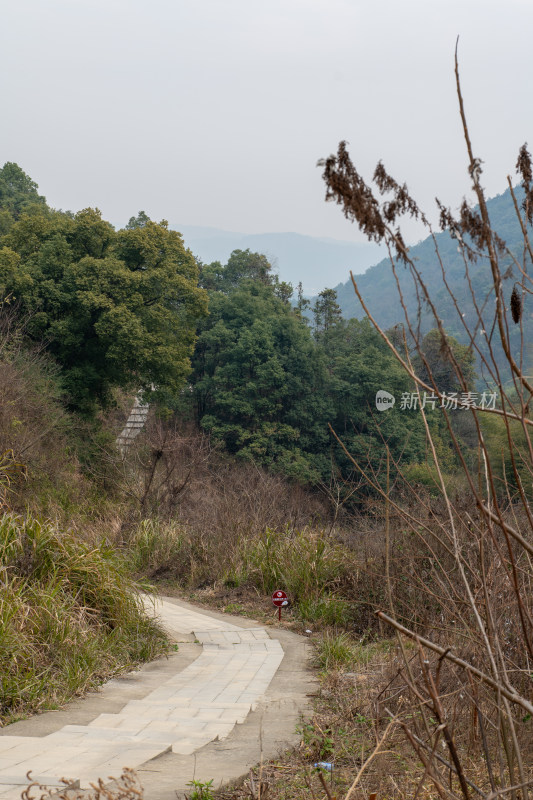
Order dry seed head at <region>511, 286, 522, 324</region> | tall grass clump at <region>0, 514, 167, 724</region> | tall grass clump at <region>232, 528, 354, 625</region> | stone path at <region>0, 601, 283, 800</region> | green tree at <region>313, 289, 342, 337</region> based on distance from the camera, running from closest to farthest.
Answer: dry seed head at <region>511, 286, 522, 324</region> → stone path at <region>0, 601, 283, 800</region> → tall grass clump at <region>0, 514, 167, 724</region> → tall grass clump at <region>232, 528, 354, 625</region> → green tree at <region>313, 289, 342, 337</region>

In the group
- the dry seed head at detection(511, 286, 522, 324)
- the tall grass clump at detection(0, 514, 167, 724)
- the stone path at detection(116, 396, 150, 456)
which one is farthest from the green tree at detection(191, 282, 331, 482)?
the dry seed head at detection(511, 286, 522, 324)

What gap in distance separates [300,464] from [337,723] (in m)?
24.8

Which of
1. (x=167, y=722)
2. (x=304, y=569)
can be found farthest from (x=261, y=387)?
(x=167, y=722)

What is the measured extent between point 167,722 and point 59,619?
1.55 meters

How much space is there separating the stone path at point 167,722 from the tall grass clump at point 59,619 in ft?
1.53

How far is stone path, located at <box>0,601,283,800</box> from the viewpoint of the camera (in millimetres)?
3721

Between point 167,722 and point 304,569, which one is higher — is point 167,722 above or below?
below

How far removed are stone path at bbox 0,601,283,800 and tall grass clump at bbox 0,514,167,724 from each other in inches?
18.3

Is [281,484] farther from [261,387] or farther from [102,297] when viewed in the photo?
[261,387]

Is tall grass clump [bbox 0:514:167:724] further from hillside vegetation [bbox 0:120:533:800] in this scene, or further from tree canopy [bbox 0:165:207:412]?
tree canopy [bbox 0:165:207:412]

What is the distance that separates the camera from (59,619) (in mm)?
6242

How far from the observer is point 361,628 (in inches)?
344

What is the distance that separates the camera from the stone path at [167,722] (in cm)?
372

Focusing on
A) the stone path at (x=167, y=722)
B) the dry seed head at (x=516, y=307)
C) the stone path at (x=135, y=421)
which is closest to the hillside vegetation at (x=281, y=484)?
the dry seed head at (x=516, y=307)
